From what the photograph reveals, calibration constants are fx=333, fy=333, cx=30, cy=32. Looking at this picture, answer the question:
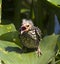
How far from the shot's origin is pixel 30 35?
1.20m

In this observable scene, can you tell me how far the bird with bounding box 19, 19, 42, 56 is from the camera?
3.77 ft

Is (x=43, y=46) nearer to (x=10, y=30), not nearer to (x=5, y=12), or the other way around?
(x=10, y=30)

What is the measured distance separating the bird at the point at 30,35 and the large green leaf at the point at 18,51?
0.09ft

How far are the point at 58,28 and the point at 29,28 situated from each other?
416 millimetres

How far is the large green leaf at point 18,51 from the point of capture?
1086 mm

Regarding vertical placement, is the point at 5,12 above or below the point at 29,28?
below

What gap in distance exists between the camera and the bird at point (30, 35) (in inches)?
45.2

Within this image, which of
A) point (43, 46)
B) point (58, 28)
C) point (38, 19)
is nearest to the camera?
point (43, 46)

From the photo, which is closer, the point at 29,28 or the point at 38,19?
the point at 29,28

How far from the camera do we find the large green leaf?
3.56ft

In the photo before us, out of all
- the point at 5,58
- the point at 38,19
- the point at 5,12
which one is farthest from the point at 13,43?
the point at 5,12

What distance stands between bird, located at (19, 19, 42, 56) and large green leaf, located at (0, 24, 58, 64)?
0.09ft

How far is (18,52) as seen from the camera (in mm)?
1160

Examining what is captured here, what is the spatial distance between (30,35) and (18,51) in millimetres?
73
